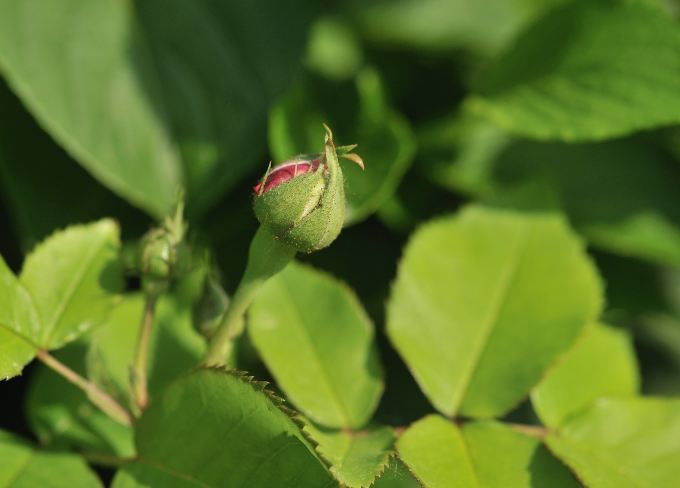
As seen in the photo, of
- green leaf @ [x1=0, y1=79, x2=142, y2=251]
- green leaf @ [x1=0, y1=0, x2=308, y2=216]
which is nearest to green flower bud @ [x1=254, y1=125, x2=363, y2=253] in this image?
green leaf @ [x1=0, y1=0, x2=308, y2=216]

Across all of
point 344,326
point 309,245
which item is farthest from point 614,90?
Result: point 309,245

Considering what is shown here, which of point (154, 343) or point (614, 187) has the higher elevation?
point (154, 343)

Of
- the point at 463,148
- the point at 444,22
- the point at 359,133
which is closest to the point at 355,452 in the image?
the point at 359,133

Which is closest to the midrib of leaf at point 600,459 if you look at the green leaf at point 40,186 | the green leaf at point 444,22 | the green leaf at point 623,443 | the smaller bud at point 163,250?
the green leaf at point 623,443

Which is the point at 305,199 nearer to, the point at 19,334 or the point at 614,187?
the point at 19,334

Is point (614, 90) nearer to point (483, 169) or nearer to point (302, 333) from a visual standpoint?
point (483, 169)

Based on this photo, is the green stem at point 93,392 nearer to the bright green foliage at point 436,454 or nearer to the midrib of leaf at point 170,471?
the midrib of leaf at point 170,471
